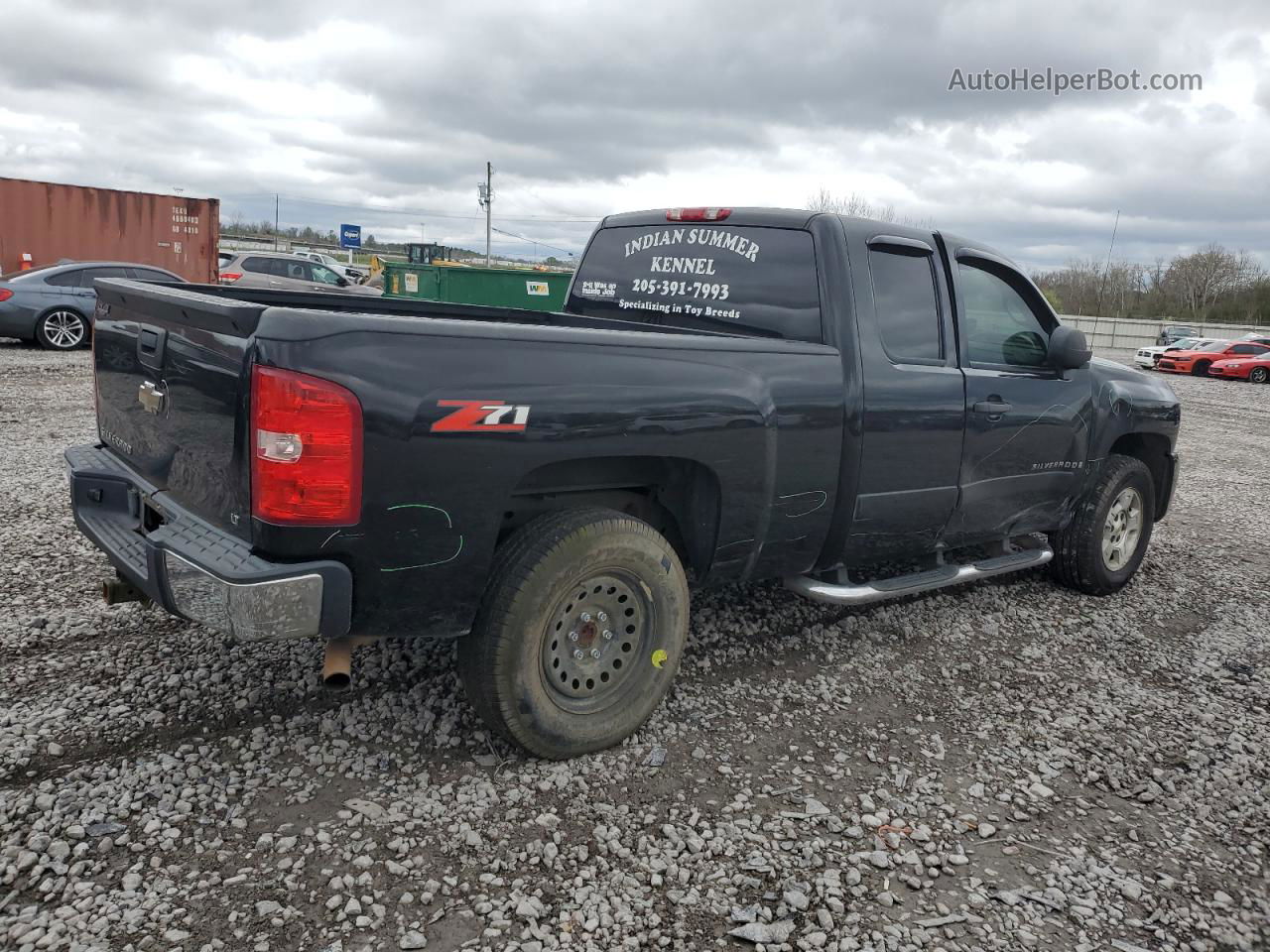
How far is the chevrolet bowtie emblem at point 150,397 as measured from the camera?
3.13 m

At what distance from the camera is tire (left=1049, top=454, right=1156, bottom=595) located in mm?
5230

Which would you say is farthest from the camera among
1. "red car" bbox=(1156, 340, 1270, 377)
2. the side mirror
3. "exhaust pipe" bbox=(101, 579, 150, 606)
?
"red car" bbox=(1156, 340, 1270, 377)

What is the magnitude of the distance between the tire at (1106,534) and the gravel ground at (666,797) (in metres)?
0.68

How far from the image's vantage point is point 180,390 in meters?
2.97

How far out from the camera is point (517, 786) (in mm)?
3066

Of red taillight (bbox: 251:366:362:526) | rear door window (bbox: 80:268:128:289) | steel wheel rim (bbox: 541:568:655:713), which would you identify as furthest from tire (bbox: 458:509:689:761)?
rear door window (bbox: 80:268:128:289)

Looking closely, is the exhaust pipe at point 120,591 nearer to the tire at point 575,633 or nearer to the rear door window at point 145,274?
the tire at point 575,633

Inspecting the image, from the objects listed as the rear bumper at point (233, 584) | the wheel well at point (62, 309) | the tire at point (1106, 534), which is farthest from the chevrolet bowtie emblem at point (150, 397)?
the wheel well at point (62, 309)

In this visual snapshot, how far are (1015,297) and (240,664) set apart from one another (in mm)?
4139

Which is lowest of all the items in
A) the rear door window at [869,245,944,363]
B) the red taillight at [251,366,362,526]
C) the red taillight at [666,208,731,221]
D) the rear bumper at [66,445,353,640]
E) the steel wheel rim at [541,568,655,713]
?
the steel wheel rim at [541,568,655,713]

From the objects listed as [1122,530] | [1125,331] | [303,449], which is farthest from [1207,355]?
[303,449]

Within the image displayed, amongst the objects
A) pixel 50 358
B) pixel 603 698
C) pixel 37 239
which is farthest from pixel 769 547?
pixel 37 239

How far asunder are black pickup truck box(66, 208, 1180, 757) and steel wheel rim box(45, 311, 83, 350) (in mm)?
11680

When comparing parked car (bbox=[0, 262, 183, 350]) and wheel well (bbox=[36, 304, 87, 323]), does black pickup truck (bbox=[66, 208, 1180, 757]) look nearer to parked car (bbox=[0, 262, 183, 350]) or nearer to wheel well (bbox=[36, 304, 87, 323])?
parked car (bbox=[0, 262, 183, 350])
